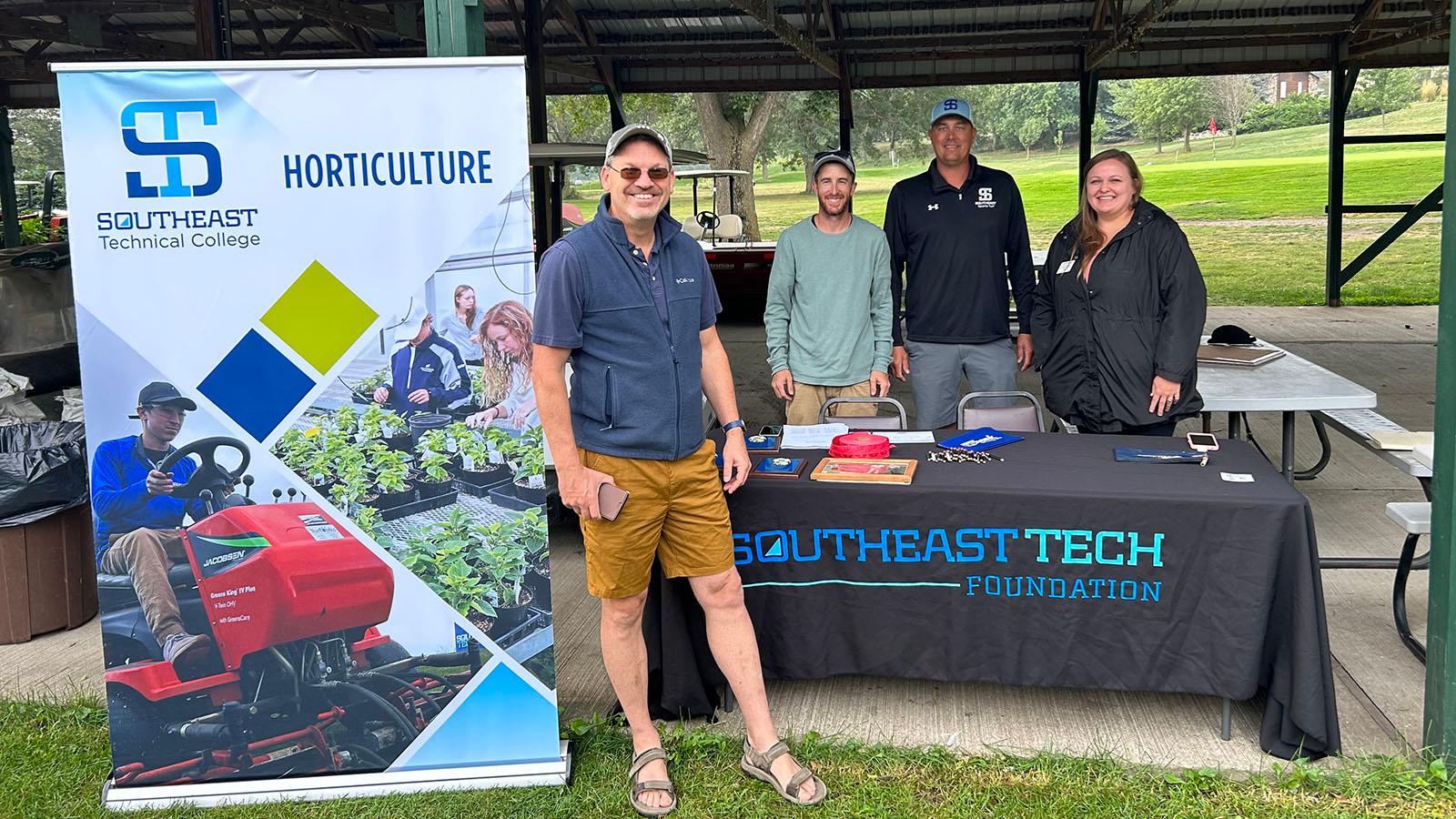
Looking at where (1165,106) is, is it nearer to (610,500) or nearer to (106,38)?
(106,38)

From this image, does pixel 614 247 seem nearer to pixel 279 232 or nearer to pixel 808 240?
pixel 279 232

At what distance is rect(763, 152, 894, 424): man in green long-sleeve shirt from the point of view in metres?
4.51

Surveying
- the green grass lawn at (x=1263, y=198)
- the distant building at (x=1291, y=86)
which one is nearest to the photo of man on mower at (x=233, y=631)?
the green grass lawn at (x=1263, y=198)

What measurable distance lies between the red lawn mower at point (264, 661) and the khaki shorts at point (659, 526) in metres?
0.48

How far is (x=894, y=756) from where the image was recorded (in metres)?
3.33

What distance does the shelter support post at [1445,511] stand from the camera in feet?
9.97

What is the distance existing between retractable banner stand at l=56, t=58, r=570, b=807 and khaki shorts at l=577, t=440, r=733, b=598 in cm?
22

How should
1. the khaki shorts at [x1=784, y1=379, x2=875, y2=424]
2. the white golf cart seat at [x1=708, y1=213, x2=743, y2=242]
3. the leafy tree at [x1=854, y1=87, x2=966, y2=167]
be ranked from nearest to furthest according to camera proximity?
the khaki shorts at [x1=784, y1=379, x2=875, y2=424], the white golf cart seat at [x1=708, y1=213, x2=743, y2=242], the leafy tree at [x1=854, y1=87, x2=966, y2=167]

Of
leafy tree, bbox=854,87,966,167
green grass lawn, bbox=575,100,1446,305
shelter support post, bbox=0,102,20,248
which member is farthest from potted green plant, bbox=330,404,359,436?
leafy tree, bbox=854,87,966,167

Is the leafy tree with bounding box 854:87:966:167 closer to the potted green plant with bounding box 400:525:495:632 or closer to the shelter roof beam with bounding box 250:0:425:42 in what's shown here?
the shelter roof beam with bounding box 250:0:425:42

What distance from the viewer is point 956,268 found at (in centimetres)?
468

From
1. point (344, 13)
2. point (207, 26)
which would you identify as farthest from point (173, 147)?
point (344, 13)

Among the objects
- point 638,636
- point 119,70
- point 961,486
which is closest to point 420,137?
point 119,70

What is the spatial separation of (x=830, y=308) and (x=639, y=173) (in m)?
1.74
